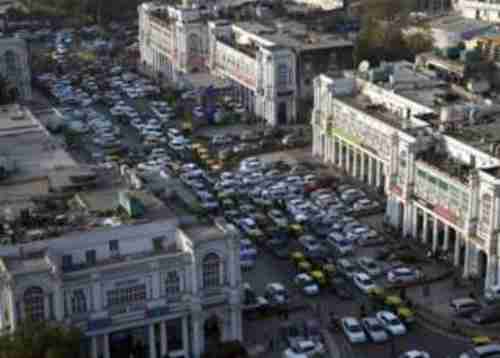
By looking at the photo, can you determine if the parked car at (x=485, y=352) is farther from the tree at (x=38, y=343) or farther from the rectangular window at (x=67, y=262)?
the rectangular window at (x=67, y=262)

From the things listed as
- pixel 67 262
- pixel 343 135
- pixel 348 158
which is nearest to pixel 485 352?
pixel 67 262

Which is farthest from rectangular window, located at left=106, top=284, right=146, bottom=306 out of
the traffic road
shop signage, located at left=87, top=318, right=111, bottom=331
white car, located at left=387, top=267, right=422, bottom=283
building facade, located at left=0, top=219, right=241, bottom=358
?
white car, located at left=387, top=267, right=422, bottom=283

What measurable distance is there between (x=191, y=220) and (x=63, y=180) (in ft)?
29.0

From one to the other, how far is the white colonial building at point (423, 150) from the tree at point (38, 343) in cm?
2291

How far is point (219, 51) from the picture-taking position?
299 ft

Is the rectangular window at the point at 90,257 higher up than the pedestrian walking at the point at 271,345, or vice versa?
the rectangular window at the point at 90,257

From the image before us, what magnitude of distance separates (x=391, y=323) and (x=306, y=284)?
6363 millimetres

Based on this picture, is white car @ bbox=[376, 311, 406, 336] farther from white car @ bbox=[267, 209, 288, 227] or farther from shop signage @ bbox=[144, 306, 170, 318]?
white car @ bbox=[267, 209, 288, 227]

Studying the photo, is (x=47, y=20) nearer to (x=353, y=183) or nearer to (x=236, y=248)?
(x=353, y=183)

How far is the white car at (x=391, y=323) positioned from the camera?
153 feet

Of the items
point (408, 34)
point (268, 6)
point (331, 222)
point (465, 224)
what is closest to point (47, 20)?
point (268, 6)

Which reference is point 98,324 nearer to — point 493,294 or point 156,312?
point 156,312

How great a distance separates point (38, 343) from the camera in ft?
126

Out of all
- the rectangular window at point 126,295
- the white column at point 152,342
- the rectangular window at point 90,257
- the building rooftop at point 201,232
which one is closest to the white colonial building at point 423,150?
the building rooftop at point 201,232
